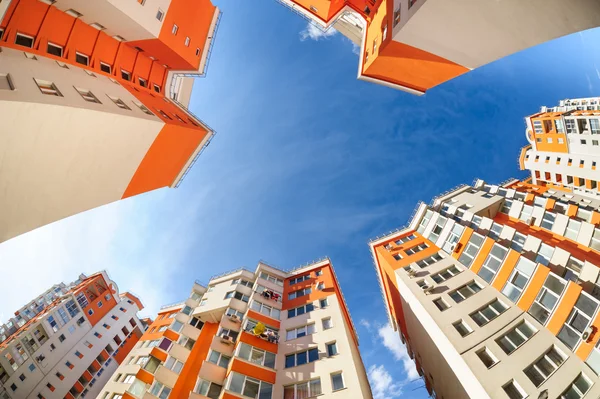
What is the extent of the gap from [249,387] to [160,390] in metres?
7.42

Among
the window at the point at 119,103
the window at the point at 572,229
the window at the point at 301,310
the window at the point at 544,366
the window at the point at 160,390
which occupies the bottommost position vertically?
the window at the point at 160,390

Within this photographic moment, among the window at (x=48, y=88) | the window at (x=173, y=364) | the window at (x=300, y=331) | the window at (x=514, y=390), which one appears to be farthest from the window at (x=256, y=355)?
the window at (x=48, y=88)

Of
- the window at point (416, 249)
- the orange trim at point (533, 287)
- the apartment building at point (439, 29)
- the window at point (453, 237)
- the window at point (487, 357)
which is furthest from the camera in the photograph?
the window at point (416, 249)

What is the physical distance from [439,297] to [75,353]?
5957 cm

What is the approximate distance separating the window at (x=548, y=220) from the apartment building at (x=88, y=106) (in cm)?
3773

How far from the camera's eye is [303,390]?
18172 millimetres

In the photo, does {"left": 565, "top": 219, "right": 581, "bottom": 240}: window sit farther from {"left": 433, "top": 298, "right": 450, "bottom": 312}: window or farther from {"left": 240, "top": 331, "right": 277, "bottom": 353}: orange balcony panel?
{"left": 240, "top": 331, "right": 277, "bottom": 353}: orange balcony panel

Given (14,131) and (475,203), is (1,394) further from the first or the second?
(475,203)

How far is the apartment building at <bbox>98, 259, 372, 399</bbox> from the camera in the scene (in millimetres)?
18234

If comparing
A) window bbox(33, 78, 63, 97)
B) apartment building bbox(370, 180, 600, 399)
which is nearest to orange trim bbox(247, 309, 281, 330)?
apartment building bbox(370, 180, 600, 399)

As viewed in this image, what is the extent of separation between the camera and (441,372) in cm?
2230

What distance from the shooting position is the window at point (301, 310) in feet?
85.0

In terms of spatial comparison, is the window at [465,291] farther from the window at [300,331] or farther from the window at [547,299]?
the window at [300,331]

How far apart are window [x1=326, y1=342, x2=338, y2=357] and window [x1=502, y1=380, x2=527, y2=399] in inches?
422
